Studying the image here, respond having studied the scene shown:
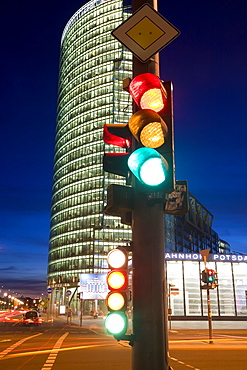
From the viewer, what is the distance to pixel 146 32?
302 cm

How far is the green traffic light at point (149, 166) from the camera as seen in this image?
2.67 meters

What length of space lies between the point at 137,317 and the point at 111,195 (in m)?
1.02

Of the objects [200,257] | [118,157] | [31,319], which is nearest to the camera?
[118,157]

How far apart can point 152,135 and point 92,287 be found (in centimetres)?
3736

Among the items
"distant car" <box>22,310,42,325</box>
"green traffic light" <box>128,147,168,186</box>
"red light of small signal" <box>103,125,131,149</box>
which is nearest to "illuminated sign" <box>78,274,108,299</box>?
"distant car" <box>22,310,42,325</box>

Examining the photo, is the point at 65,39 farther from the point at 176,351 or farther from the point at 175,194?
the point at 175,194

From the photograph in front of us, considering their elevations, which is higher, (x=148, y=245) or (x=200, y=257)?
(x=200, y=257)

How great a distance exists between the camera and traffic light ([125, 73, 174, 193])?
2711 millimetres

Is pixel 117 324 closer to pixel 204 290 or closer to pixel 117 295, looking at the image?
pixel 117 295

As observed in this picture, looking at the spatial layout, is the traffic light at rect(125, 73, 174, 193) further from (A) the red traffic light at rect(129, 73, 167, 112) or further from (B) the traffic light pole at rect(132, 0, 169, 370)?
(B) the traffic light pole at rect(132, 0, 169, 370)

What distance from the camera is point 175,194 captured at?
3.23 m

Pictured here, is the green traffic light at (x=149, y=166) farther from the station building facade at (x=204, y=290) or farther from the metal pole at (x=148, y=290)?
the station building facade at (x=204, y=290)

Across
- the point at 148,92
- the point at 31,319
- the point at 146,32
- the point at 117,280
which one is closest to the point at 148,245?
the point at 117,280

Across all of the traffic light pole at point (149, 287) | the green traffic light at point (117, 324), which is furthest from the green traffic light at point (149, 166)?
the green traffic light at point (117, 324)
